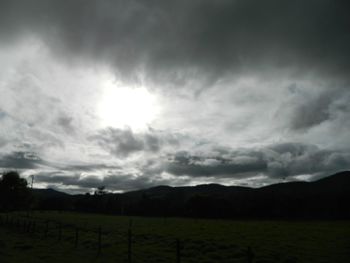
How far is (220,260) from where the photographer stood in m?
23.1

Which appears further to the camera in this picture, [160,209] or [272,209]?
[160,209]

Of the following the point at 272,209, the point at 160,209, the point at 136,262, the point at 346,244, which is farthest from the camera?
the point at 160,209

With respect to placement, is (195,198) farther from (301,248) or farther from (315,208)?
(301,248)

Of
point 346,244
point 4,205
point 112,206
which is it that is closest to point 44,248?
point 346,244

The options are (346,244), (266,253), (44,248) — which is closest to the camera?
(266,253)

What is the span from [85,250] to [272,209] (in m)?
121

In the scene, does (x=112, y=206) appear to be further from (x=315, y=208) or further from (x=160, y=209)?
(x=315, y=208)

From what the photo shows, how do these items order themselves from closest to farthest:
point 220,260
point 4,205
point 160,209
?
point 220,260 < point 4,205 < point 160,209

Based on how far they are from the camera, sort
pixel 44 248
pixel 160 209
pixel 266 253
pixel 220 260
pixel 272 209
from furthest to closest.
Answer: pixel 160 209 < pixel 272 209 < pixel 44 248 < pixel 266 253 < pixel 220 260

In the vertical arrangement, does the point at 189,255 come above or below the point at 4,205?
below

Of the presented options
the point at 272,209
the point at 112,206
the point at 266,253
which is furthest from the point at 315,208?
the point at 266,253

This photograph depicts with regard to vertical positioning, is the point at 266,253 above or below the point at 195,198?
below

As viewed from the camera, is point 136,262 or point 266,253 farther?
point 266,253

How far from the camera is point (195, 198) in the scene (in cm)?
14262
